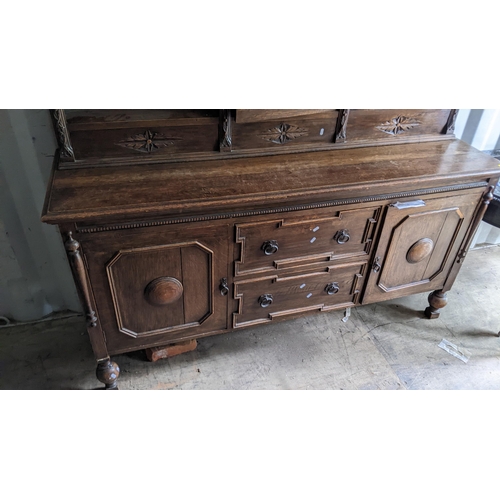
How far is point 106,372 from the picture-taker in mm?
1763

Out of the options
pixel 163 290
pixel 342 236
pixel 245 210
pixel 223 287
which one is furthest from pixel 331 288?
pixel 163 290

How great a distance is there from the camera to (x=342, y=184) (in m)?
1.63

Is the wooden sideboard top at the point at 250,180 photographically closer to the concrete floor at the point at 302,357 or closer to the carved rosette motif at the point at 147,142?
the carved rosette motif at the point at 147,142

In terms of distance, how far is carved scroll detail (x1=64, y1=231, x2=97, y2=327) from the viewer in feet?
4.66

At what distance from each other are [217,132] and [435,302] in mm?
1415

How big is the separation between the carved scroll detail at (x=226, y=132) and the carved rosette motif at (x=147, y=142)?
0.18 m

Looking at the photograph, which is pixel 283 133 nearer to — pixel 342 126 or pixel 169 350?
pixel 342 126

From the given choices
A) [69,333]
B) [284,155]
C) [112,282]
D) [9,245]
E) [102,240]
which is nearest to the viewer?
[102,240]

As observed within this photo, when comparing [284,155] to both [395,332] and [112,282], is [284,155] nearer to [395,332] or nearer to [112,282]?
[112,282]

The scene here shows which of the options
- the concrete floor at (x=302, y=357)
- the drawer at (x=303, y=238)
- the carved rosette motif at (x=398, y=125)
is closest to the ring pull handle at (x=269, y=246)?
the drawer at (x=303, y=238)

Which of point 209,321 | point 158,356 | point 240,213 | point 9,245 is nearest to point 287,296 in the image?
point 209,321

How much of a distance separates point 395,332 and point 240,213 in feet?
3.83
